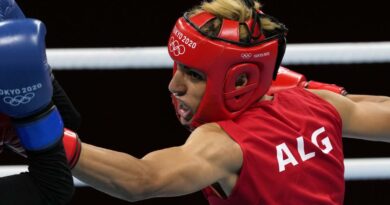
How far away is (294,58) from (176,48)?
3.46 feet

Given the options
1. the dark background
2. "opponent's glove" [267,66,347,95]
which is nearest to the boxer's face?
"opponent's glove" [267,66,347,95]

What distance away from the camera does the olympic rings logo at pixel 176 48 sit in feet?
6.50

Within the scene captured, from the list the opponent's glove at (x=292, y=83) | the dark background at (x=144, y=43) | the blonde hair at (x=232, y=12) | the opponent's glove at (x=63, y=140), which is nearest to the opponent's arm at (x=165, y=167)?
the opponent's glove at (x=63, y=140)

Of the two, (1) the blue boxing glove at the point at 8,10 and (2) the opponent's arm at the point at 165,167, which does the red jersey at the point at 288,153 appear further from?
(1) the blue boxing glove at the point at 8,10

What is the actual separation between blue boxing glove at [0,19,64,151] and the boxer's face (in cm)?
50

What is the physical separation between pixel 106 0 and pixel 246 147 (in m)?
1.29

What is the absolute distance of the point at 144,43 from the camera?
9.88 feet

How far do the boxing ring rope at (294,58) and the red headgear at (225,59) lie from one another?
889mm

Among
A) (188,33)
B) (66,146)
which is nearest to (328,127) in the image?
(188,33)

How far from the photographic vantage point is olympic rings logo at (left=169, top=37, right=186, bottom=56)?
198cm

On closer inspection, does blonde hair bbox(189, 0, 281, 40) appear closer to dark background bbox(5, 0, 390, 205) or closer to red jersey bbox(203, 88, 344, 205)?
red jersey bbox(203, 88, 344, 205)

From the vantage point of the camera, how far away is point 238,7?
78.8 inches

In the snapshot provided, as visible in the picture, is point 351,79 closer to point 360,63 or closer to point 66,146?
point 360,63

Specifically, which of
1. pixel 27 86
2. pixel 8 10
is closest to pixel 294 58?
pixel 8 10
